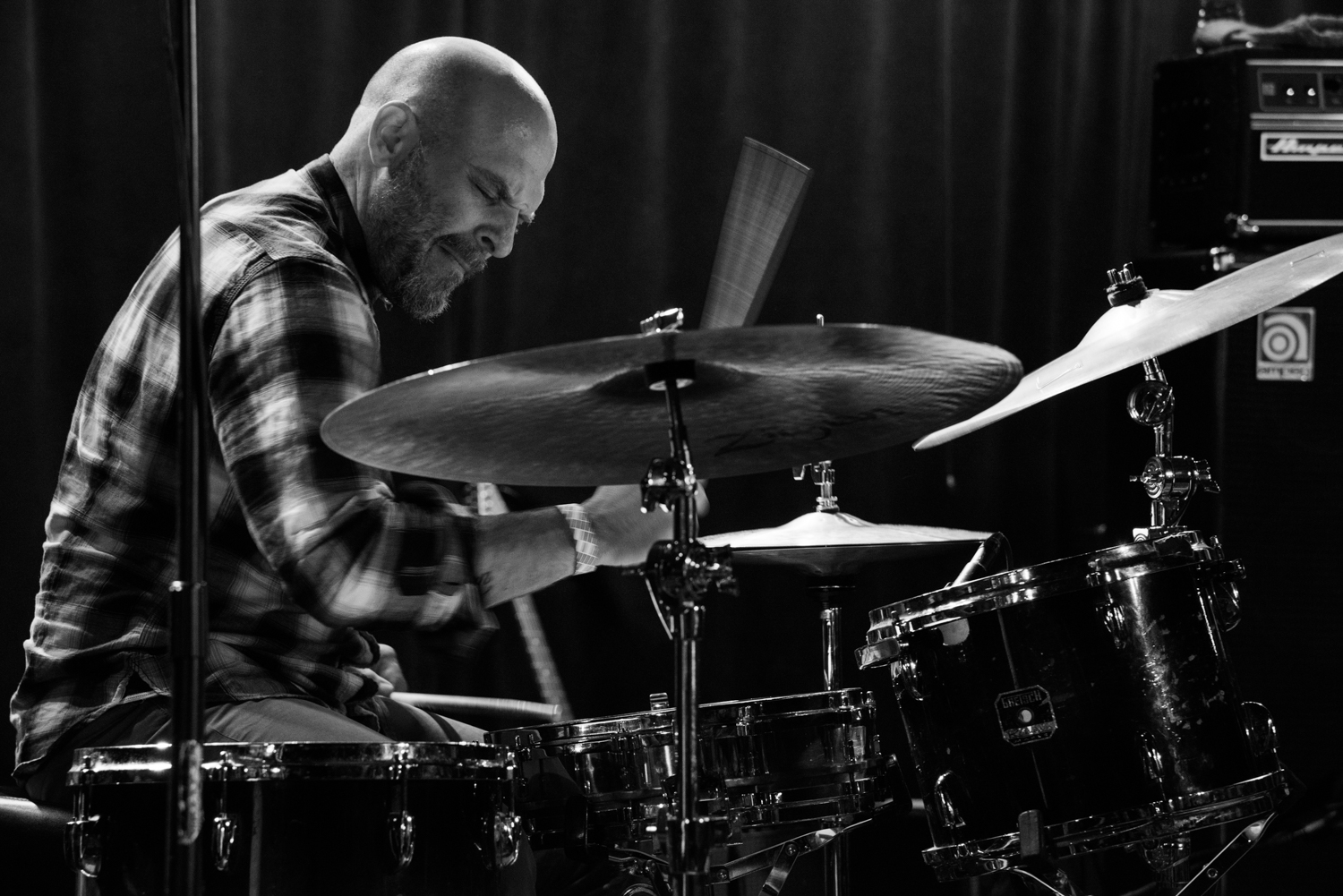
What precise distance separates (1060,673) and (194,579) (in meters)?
1.09

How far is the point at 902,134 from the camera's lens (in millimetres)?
3158

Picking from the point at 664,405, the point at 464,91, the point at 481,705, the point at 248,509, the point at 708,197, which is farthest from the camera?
the point at 708,197

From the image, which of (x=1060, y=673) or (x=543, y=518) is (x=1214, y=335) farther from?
(x=543, y=518)

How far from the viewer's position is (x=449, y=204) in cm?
206

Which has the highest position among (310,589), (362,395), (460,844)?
(362,395)

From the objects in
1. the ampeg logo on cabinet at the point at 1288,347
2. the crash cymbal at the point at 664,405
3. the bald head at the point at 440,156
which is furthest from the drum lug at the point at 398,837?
the ampeg logo on cabinet at the point at 1288,347

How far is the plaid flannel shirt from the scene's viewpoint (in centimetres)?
166

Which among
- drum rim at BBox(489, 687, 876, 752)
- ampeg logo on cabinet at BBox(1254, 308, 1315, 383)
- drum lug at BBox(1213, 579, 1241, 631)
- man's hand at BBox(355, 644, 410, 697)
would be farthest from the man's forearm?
ampeg logo on cabinet at BBox(1254, 308, 1315, 383)

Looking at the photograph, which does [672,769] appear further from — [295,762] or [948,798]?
[295,762]

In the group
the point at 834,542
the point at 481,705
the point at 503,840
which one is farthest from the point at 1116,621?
the point at 481,705

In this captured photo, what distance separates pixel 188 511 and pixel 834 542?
1186 millimetres

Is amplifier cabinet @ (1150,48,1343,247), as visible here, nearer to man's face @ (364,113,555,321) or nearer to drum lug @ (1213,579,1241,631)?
drum lug @ (1213,579,1241,631)

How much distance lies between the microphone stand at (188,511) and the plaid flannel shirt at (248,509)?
0.45 meters

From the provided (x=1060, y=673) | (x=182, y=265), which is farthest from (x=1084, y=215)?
(x=182, y=265)
